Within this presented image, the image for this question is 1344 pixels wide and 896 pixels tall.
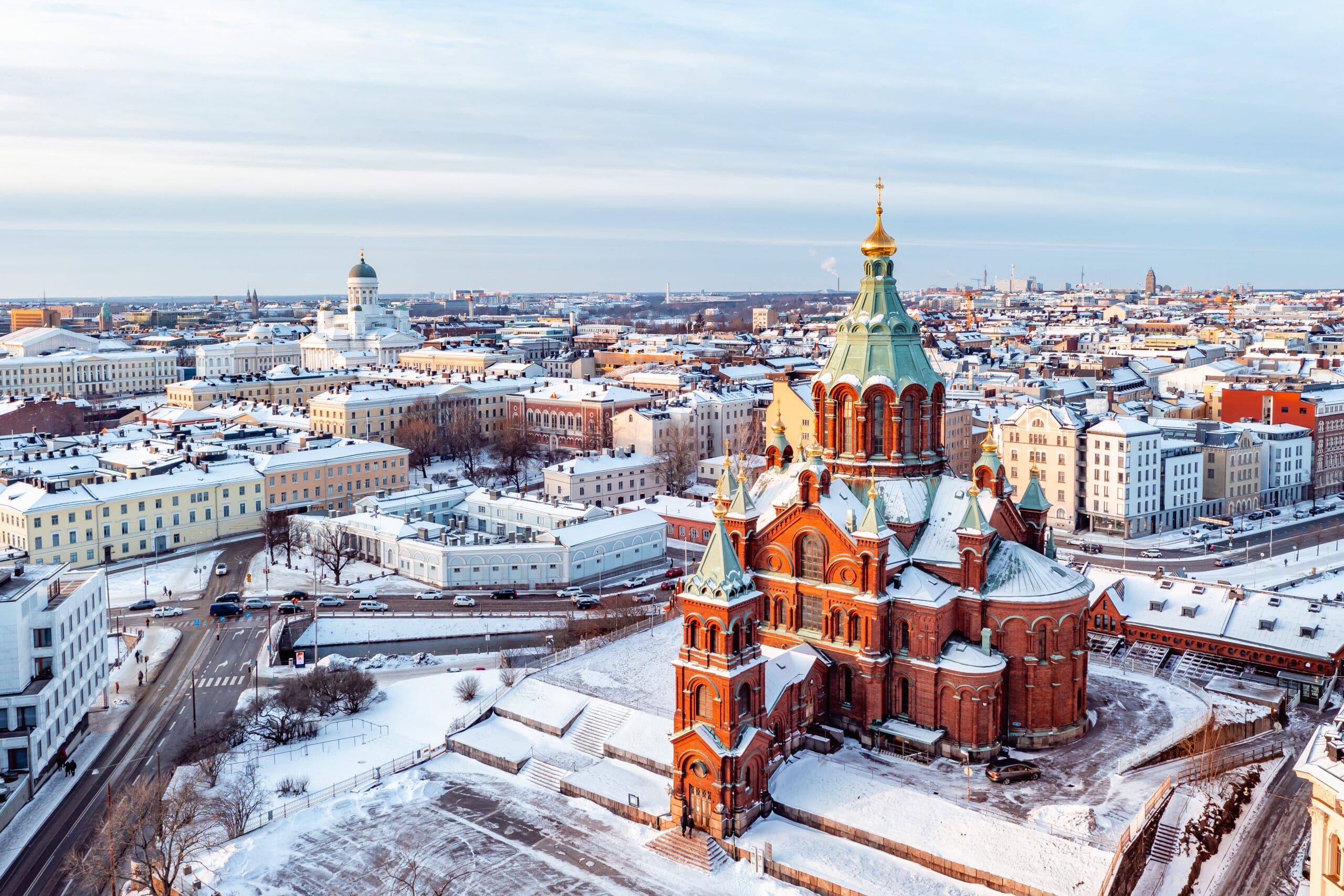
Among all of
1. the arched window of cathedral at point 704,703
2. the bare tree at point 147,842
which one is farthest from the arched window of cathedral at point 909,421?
the bare tree at point 147,842

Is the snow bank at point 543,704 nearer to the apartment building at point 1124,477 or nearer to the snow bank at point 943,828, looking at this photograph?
the snow bank at point 943,828

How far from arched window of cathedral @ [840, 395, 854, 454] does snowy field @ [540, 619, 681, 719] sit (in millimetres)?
12988

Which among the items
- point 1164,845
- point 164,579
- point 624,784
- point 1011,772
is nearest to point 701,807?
point 624,784

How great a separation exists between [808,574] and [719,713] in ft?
32.0

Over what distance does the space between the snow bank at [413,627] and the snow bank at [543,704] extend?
15230 mm

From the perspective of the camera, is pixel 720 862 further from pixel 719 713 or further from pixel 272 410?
pixel 272 410

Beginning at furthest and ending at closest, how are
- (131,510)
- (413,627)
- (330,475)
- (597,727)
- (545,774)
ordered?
(330,475) → (131,510) → (413,627) → (597,727) → (545,774)

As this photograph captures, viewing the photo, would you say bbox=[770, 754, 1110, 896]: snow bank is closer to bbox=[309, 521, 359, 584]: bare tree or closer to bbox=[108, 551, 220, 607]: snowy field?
bbox=[309, 521, 359, 584]: bare tree

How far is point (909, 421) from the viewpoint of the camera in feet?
175

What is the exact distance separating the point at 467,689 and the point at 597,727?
9723 millimetres

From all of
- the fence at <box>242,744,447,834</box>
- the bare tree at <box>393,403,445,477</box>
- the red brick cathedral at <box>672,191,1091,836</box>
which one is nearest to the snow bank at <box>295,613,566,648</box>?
the fence at <box>242,744,447,834</box>

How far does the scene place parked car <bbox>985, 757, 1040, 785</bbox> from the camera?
45.6 metres

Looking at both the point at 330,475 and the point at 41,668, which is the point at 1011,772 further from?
the point at 330,475

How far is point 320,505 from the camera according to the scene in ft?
344
